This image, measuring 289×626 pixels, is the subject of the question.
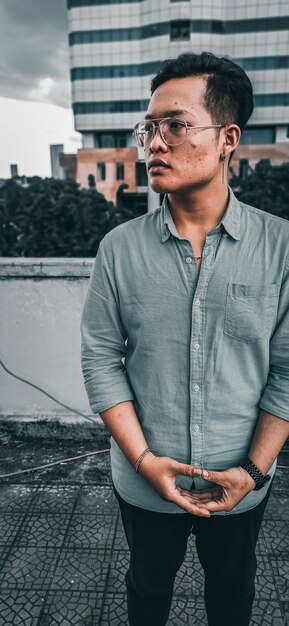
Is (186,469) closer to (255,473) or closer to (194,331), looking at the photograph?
(255,473)

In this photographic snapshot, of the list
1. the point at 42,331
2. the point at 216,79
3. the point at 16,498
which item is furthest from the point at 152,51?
the point at 216,79

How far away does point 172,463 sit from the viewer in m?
1.42

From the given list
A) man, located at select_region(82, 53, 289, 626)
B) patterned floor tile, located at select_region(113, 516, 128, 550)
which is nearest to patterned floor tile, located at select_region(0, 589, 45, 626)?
patterned floor tile, located at select_region(113, 516, 128, 550)

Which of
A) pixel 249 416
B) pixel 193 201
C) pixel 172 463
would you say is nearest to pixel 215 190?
pixel 193 201

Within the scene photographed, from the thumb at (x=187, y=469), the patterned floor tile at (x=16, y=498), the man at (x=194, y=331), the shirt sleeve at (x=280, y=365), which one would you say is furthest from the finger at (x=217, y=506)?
the patterned floor tile at (x=16, y=498)

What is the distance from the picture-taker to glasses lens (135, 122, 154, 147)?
1.42 metres

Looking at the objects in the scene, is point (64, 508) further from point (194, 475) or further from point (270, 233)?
point (270, 233)

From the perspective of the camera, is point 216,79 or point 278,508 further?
point 278,508

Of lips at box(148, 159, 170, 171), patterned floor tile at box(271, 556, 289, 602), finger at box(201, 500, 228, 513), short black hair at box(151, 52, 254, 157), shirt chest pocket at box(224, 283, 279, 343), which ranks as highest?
short black hair at box(151, 52, 254, 157)

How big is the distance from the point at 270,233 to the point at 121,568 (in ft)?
5.98

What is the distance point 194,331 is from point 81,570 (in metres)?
1.59

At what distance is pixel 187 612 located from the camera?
2068 mm

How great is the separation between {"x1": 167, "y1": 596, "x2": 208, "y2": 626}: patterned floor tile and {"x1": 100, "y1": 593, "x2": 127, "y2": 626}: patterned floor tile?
0.69 ft

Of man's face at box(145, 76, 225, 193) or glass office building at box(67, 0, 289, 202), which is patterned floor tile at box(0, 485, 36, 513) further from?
glass office building at box(67, 0, 289, 202)
